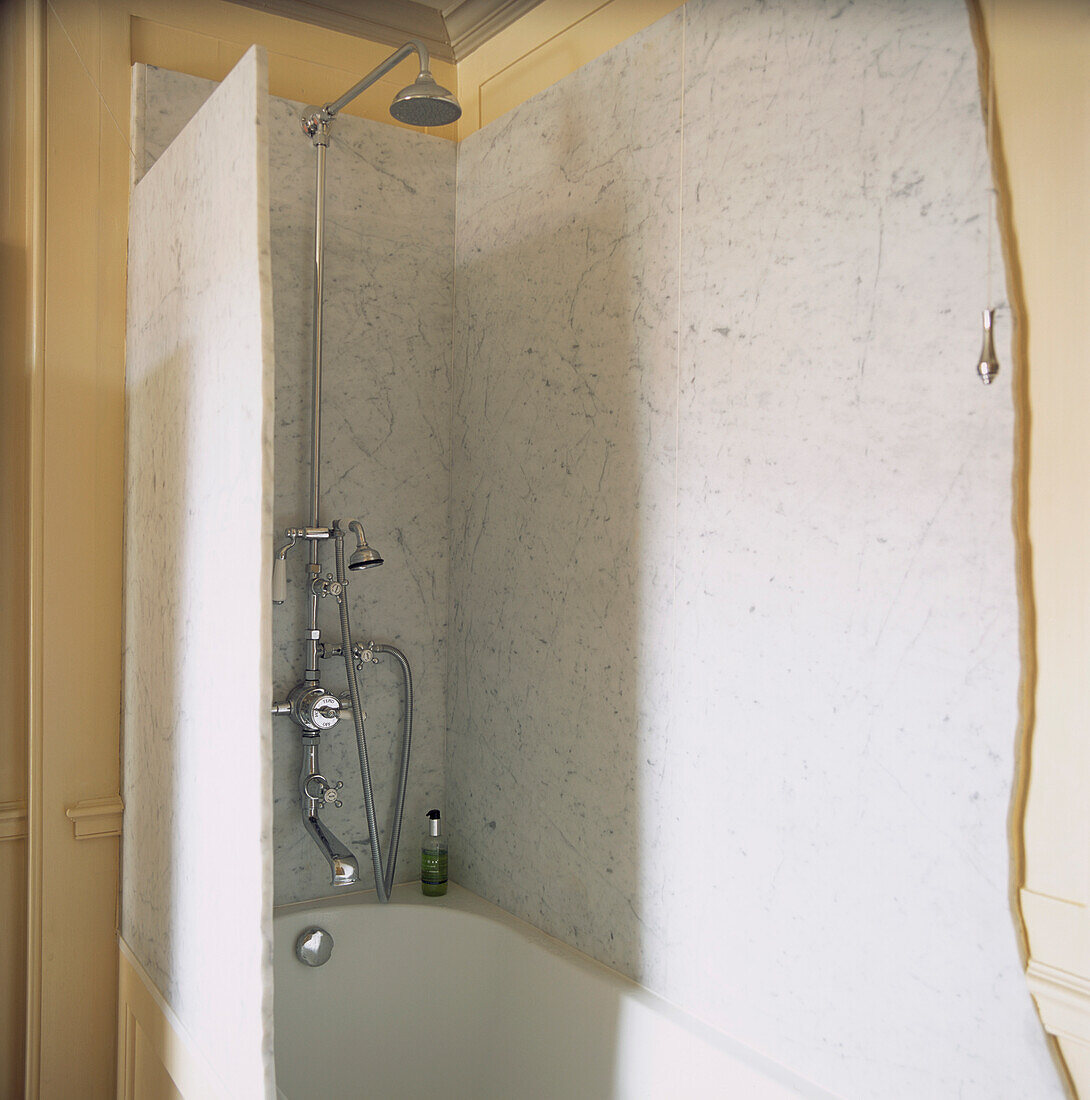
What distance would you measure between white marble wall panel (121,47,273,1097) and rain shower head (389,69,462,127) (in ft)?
1.12

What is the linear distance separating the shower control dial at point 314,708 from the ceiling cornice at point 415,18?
1397 millimetres

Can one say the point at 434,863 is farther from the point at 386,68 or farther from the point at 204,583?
the point at 386,68

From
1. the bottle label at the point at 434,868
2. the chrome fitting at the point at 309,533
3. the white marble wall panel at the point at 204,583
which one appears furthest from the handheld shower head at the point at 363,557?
the bottle label at the point at 434,868

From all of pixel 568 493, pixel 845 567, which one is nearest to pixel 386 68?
pixel 568 493

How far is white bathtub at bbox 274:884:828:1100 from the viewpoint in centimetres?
170

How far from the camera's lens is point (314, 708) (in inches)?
74.8

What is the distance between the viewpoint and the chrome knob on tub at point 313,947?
1.90 m

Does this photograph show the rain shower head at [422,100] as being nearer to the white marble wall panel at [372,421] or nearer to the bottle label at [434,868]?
the white marble wall panel at [372,421]

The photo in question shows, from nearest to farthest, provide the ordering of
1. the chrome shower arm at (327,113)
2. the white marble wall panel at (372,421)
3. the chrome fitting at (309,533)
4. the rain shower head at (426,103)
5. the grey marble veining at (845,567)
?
the grey marble veining at (845,567) → the rain shower head at (426,103) → the chrome shower arm at (327,113) → the chrome fitting at (309,533) → the white marble wall panel at (372,421)

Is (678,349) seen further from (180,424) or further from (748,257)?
(180,424)

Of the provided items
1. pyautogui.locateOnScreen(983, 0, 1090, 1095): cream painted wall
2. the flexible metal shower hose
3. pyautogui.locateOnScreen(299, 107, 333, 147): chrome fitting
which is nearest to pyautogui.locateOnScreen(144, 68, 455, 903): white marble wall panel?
the flexible metal shower hose

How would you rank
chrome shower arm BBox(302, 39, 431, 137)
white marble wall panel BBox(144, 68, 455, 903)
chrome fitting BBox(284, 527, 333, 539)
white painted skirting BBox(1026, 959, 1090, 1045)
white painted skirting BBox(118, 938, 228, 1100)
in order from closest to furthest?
white painted skirting BBox(1026, 959, 1090, 1045) < white painted skirting BBox(118, 938, 228, 1100) < chrome shower arm BBox(302, 39, 431, 137) < chrome fitting BBox(284, 527, 333, 539) < white marble wall panel BBox(144, 68, 455, 903)

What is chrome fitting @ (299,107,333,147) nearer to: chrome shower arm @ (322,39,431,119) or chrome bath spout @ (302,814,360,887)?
chrome shower arm @ (322,39,431,119)

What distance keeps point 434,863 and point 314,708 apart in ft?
1.48
